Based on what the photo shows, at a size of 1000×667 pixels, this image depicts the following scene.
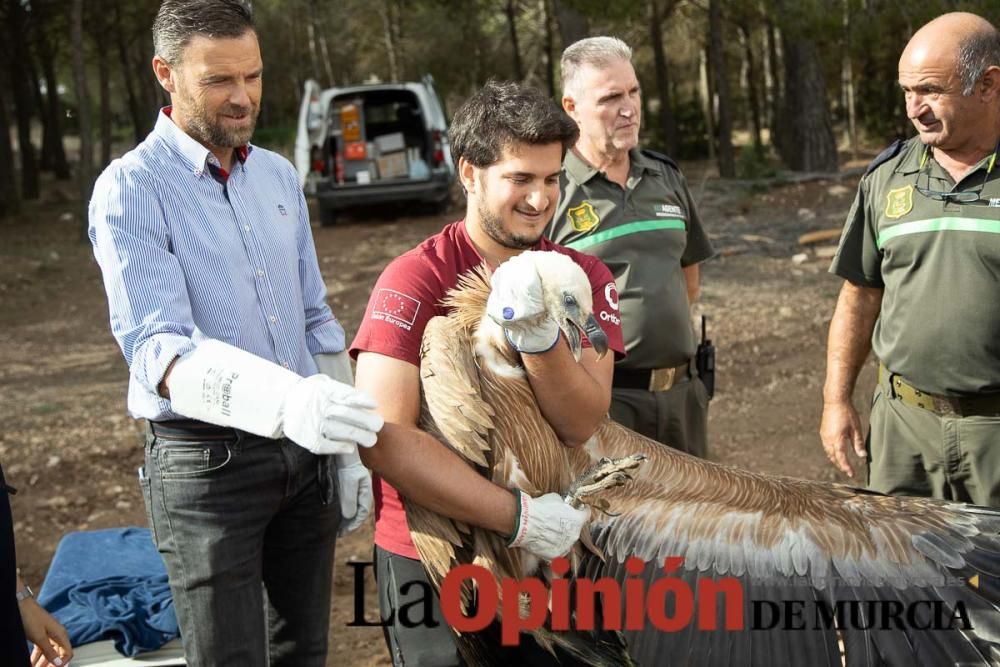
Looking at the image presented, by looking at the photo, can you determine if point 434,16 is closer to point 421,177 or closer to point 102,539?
point 421,177

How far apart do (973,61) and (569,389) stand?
1.99 meters

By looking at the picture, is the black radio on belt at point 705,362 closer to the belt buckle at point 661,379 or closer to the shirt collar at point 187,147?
the belt buckle at point 661,379

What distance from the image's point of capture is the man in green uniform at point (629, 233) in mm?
3904

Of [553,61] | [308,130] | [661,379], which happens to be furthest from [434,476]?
[553,61]

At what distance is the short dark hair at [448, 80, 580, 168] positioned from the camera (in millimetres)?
2518

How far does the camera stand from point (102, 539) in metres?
4.60

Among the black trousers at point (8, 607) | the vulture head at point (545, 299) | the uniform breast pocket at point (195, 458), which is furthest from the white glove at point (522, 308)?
the black trousers at point (8, 607)

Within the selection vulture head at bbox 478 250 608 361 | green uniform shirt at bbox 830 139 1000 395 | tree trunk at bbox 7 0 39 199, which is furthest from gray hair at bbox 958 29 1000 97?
tree trunk at bbox 7 0 39 199

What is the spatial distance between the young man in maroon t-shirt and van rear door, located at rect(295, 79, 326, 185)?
38.8 ft

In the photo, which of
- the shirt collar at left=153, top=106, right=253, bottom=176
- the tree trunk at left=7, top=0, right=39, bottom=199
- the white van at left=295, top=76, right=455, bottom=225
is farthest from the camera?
the tree trunk at left=7, top=0, right=39, bottom=199

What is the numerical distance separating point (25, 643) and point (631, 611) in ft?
5.21

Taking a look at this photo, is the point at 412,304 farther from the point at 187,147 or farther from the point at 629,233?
the point at 629,233

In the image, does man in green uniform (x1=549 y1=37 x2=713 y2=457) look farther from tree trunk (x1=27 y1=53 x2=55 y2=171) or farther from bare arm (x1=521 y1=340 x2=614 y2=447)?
tree trunk (x1=27 y1=53 x2=55 y2=171)

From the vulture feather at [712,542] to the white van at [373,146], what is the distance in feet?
40.0
